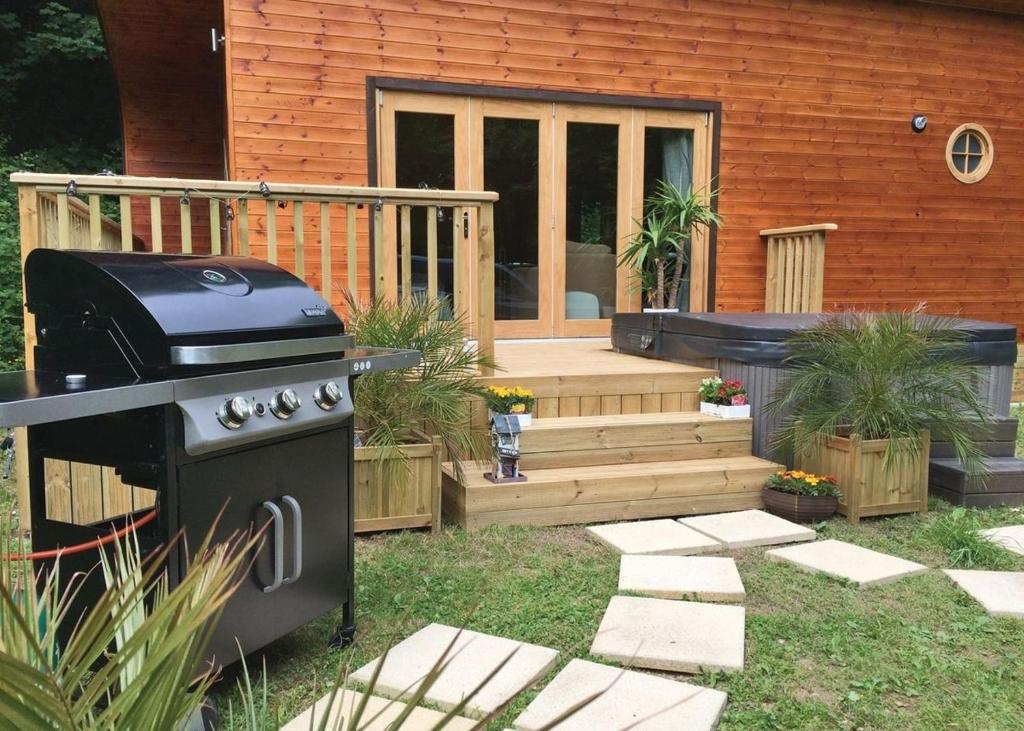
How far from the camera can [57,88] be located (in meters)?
13.7

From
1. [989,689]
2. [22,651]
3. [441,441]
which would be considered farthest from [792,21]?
[22,651]

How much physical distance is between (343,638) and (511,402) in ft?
5.42

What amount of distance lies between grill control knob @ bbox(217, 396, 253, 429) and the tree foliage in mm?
12791

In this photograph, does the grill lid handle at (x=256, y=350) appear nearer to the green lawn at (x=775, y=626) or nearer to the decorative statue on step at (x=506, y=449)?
the green lawn at (x=775, y=626)

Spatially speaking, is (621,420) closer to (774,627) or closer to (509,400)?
(509,400)

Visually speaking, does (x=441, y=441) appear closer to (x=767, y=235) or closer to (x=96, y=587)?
(x=96, y=587)

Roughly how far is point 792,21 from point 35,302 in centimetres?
679

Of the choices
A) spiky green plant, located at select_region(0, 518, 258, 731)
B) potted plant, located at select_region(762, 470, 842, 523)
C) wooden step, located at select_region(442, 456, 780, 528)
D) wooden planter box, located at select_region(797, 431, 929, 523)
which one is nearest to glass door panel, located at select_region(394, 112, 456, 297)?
wooden step, located at select_region(442, 456, 780, 528)

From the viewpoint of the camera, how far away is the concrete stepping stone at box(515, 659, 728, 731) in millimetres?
1920

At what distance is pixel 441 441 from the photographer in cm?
342

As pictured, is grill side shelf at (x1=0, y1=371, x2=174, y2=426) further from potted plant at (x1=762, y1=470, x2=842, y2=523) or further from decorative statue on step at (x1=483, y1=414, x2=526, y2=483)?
potted plant at (x1=762, y1=470, x2=842, y2=523)

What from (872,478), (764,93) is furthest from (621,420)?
(764,93)

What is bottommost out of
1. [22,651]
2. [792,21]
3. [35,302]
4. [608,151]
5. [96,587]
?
[96,587]

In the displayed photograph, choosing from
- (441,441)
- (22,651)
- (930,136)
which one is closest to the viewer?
(22,651)
